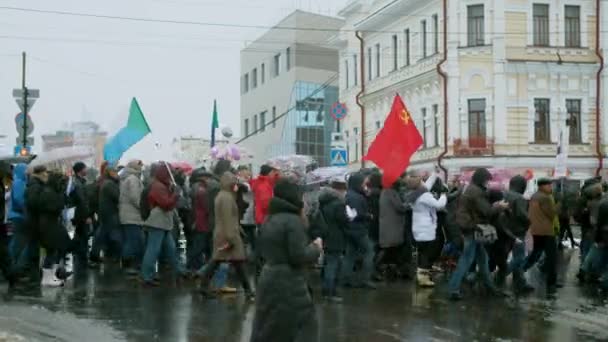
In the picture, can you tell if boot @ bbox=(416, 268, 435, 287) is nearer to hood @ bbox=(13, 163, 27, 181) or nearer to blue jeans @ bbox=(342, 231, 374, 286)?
blue jeans @ bbox=(342, 231, 374, 286)

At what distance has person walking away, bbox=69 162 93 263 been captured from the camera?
640 inches

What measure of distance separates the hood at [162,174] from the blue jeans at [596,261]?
6.79 meters

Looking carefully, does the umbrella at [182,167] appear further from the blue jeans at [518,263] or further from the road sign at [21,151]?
the road sign at [21,151]

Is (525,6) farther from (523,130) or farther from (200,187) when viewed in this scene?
(200,187)

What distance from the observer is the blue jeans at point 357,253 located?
14195mm

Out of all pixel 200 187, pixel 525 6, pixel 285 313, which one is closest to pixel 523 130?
pixel 525 6

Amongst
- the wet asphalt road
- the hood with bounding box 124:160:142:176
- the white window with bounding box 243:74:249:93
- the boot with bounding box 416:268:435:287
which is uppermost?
the white window with bounding box 243:74:249:93

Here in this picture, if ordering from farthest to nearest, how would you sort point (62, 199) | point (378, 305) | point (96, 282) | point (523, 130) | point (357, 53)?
point (357, 53) < point (523, 130) < point (96, 282) < point (62, 199) < point (378, 305)

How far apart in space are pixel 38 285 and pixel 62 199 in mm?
1428

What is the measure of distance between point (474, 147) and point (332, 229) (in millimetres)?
29117

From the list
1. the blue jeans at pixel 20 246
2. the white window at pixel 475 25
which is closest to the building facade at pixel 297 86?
the white window at pixel 475 25

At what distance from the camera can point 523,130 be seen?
42250mm

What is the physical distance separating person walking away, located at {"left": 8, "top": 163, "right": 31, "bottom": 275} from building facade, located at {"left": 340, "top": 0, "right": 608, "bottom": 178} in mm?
29139

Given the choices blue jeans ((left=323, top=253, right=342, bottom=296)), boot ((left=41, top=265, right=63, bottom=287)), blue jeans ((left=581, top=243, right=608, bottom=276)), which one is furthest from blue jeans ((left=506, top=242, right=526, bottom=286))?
boot ((left=41, top=265, right=63, bottom=287))
